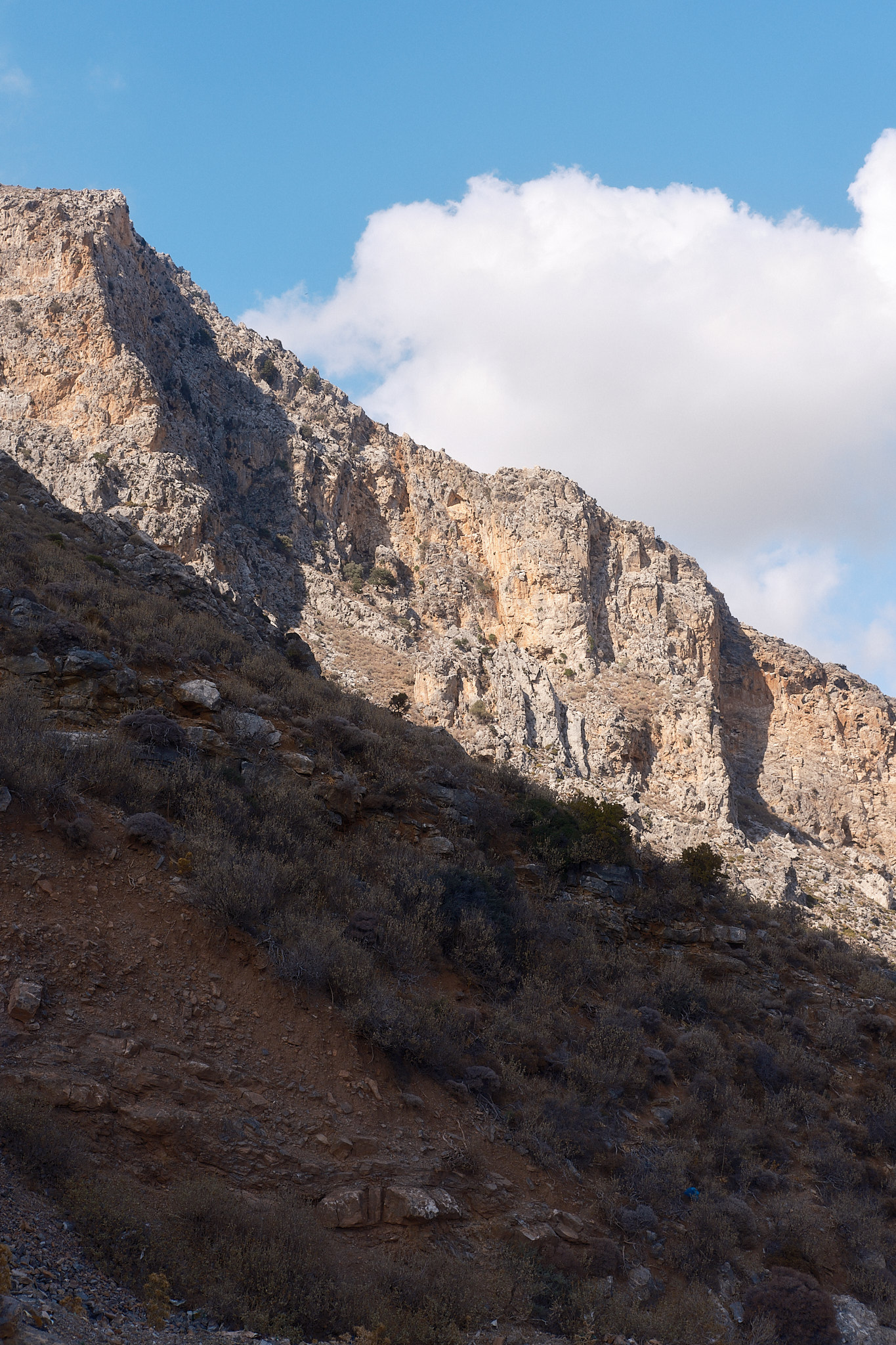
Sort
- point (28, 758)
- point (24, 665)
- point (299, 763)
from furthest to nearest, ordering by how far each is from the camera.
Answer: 1. point (299, 763)
2. point (24, 665)
3. point (28, 758)

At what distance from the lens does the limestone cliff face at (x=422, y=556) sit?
37406mm

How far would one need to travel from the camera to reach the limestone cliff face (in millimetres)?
37406

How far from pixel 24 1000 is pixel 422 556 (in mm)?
48112

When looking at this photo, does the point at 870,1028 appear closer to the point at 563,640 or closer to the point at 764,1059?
the point at 764,1059

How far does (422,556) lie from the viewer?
5194 centimetres

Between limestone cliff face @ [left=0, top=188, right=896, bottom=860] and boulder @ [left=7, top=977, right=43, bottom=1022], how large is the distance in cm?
2924

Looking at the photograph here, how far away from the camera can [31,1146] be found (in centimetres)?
402

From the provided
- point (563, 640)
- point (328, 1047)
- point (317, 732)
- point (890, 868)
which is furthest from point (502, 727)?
point (328, 1047)

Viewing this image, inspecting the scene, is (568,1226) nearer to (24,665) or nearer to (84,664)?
(84,664)

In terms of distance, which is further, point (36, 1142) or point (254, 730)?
point (254, 730)

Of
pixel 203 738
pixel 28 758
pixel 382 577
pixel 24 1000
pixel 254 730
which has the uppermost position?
pixel 382 577

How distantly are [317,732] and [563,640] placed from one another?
36.6 m

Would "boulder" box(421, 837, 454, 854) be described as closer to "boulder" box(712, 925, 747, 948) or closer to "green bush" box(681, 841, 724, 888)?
"boulder" box(712, 925, 747, 948)

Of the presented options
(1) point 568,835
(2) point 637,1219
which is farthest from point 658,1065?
(1) point 568,835
